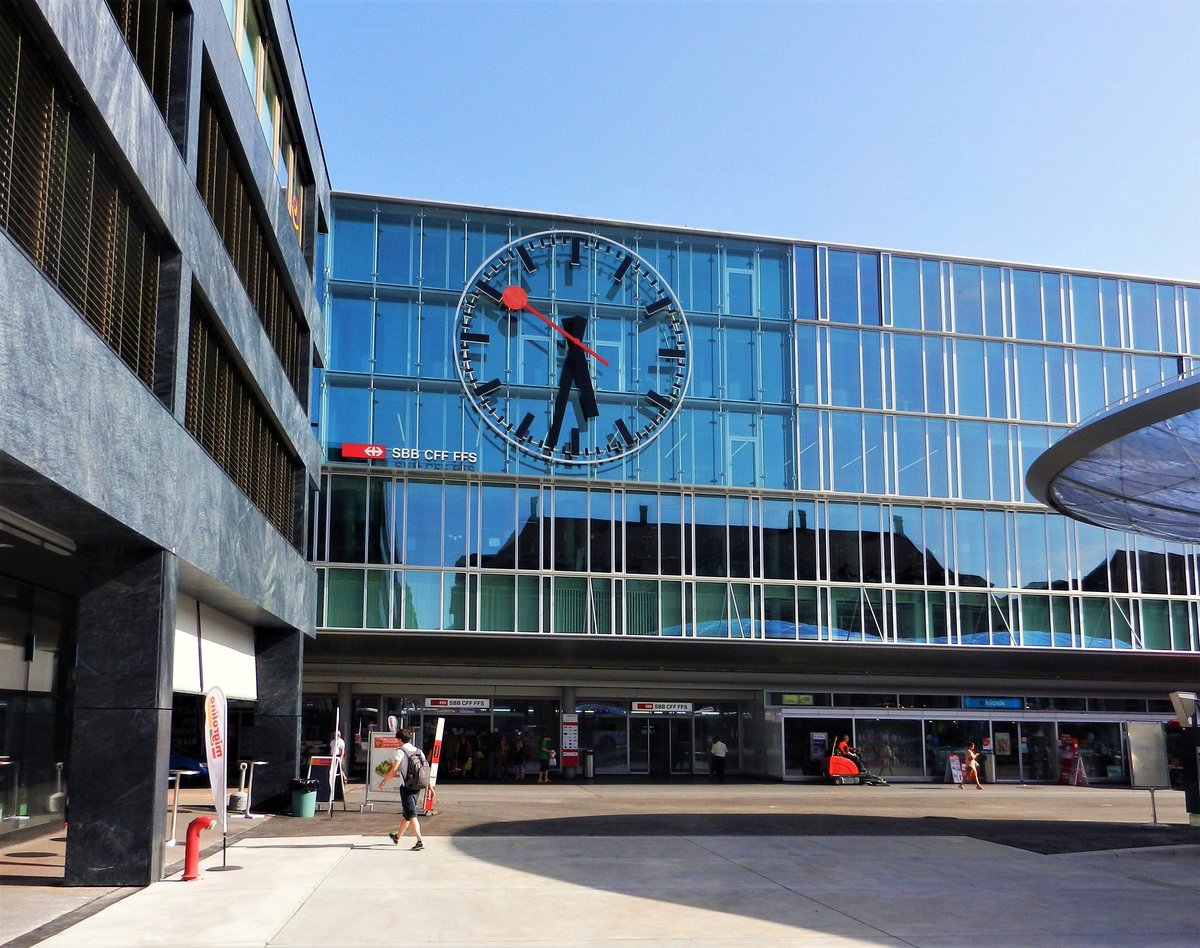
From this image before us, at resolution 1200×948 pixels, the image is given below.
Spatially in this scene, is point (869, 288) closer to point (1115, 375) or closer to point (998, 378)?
point (998, 378)

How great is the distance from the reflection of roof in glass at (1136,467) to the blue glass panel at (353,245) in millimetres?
22514

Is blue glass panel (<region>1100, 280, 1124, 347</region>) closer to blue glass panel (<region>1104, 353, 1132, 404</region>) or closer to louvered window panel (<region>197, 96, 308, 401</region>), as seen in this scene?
Result: blue glass panel (<region>1104, 353, 1132, 404</region>)

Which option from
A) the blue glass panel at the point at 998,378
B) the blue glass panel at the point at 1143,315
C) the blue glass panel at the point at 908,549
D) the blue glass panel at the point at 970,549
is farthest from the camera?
the blue glass panel at the point at 1143,315

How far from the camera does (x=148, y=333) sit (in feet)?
50.4

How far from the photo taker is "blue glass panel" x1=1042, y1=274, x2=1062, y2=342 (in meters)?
44.6

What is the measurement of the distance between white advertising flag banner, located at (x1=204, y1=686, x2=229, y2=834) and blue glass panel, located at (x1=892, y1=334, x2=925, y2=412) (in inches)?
1222

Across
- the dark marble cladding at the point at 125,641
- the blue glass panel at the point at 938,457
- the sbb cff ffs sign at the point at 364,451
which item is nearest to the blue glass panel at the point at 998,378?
the blue glass panel at the point at 938,457

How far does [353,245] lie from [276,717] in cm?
1758

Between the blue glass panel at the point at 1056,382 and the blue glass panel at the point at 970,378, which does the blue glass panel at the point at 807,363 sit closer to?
the blue glass panel at the point at 970,378

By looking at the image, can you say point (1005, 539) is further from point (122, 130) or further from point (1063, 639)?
point (122, 130)

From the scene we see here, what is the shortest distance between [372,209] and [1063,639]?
88.6ft

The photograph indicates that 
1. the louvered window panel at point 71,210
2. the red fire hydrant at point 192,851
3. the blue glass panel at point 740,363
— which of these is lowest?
the red fire hydrant at point 192,851

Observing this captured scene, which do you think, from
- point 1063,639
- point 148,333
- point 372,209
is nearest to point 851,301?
point 1063,639

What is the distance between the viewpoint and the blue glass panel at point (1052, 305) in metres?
44.6
